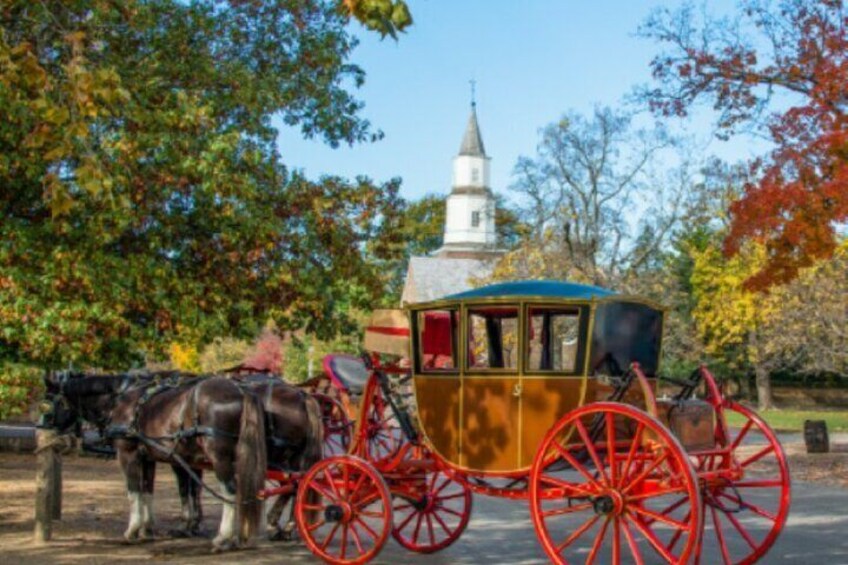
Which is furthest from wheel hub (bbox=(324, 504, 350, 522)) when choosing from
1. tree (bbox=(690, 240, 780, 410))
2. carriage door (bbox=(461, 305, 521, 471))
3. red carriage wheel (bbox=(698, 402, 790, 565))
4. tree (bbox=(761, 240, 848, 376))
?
tree (bbox=(690, 240, 780, 410))

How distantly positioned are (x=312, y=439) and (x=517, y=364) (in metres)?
2.96

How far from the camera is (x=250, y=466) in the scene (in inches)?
407

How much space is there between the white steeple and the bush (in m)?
72.5

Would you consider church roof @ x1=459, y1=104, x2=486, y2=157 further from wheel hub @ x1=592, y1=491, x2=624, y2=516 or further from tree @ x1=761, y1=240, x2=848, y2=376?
wheel hub @ x1=592, y1=491, x2=624, y2=516

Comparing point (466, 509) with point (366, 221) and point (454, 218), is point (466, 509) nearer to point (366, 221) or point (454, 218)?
point (366, 221)

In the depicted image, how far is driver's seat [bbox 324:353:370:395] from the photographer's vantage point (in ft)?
62.7

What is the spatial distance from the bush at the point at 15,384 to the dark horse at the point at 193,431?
1.19m

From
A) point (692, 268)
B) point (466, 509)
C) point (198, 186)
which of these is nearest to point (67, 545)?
point (466, 509)

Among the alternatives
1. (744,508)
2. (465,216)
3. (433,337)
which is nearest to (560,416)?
(433,337)

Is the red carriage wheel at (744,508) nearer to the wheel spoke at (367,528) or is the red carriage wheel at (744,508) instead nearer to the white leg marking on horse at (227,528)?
the wheel spoke at (367,528)

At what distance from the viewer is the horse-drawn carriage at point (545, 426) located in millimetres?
8094

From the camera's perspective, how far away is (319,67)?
18109mm

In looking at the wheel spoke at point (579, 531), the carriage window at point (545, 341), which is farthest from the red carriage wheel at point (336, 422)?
the wheel spoke at point (579, 531)

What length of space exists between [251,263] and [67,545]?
6.26 m
